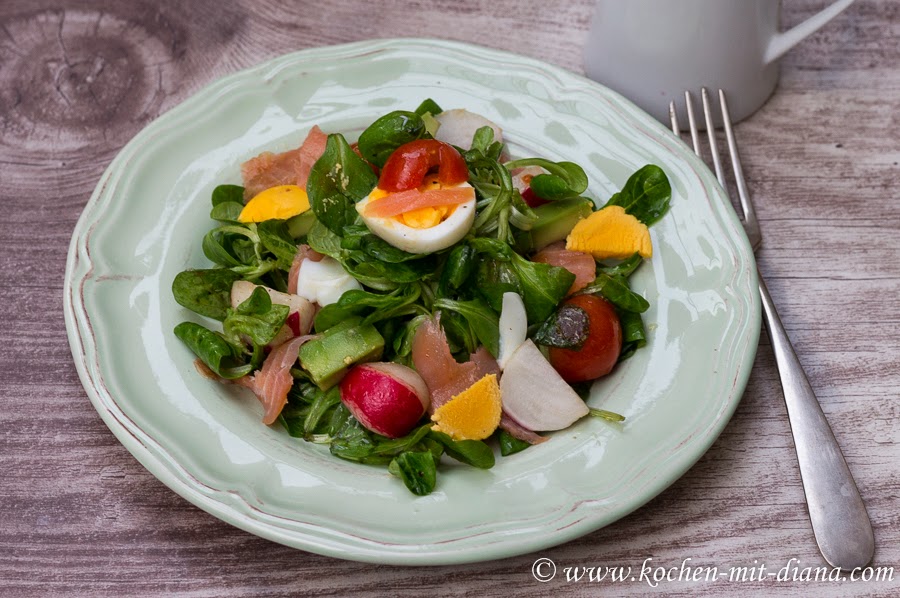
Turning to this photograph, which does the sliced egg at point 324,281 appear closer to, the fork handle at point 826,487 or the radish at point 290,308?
the radish at point 290,308

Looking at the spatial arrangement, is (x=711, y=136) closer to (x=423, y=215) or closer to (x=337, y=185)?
(x=423, y=215)

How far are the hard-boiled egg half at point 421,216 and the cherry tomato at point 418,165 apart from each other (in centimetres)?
2

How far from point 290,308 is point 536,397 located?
24.4 inches

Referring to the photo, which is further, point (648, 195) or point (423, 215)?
point (648, 195)

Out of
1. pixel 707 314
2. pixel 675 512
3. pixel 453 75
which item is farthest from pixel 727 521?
pixel 453 75

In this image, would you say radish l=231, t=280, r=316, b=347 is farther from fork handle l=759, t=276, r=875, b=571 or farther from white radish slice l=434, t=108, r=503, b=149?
fork handle l=759, t=276, r=875, b=571

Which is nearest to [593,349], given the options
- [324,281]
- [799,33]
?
[324,281]

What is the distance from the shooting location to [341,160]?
208 centimetres

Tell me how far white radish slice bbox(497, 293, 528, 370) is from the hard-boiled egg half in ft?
0.66

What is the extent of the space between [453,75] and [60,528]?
1563 mm

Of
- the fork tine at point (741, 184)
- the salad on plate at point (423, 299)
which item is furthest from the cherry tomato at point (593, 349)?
the fork tine at point (741, 184)

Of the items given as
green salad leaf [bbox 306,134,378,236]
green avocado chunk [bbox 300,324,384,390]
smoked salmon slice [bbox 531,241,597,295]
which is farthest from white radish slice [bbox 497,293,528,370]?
green salad leaf [bbox 306,134,378,236]

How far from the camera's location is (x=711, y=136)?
2.51m

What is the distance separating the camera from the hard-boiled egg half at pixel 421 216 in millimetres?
1979
